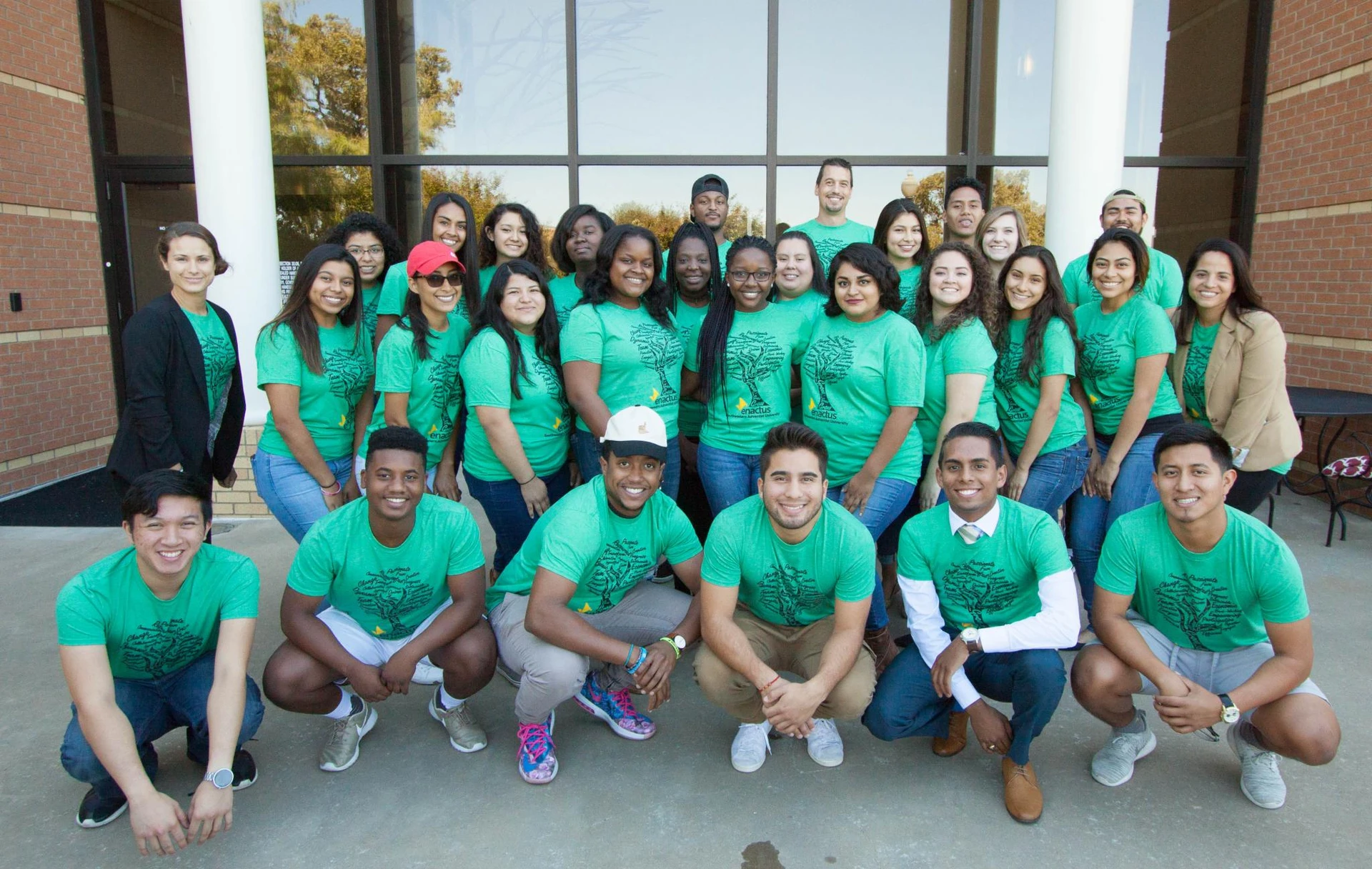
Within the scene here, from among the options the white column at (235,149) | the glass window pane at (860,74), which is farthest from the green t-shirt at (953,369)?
the white column at (235,149)

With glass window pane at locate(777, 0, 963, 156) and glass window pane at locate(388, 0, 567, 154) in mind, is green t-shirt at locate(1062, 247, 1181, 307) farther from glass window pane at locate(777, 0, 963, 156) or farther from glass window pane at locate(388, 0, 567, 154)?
glass window pane at locate(388, 0, 567, 154)

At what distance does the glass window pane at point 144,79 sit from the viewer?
7352 millimetres

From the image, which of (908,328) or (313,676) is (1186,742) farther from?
(313,676)

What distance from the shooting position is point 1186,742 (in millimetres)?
3076

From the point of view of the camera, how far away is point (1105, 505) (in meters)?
3.79

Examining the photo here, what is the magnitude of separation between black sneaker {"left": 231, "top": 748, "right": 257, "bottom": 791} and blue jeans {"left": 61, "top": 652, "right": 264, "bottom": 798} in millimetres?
105

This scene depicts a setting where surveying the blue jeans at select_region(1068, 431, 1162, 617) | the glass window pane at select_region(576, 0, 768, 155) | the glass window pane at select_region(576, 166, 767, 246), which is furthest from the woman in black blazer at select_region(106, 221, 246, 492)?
the glass window pane at select_region(576, 0, 768, 155)

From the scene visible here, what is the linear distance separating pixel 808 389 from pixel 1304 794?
209 centimetres

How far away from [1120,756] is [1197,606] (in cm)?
55

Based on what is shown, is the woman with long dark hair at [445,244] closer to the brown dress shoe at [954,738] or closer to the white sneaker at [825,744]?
the white sneaker at [825,744]

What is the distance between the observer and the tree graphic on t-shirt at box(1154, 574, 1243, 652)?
2734 mm

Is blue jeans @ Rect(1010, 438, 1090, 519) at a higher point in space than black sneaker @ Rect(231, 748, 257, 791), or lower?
higher

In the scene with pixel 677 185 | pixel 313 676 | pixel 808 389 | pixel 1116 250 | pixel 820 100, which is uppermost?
pixel 820 100

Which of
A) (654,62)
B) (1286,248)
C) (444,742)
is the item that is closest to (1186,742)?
(444,742)
